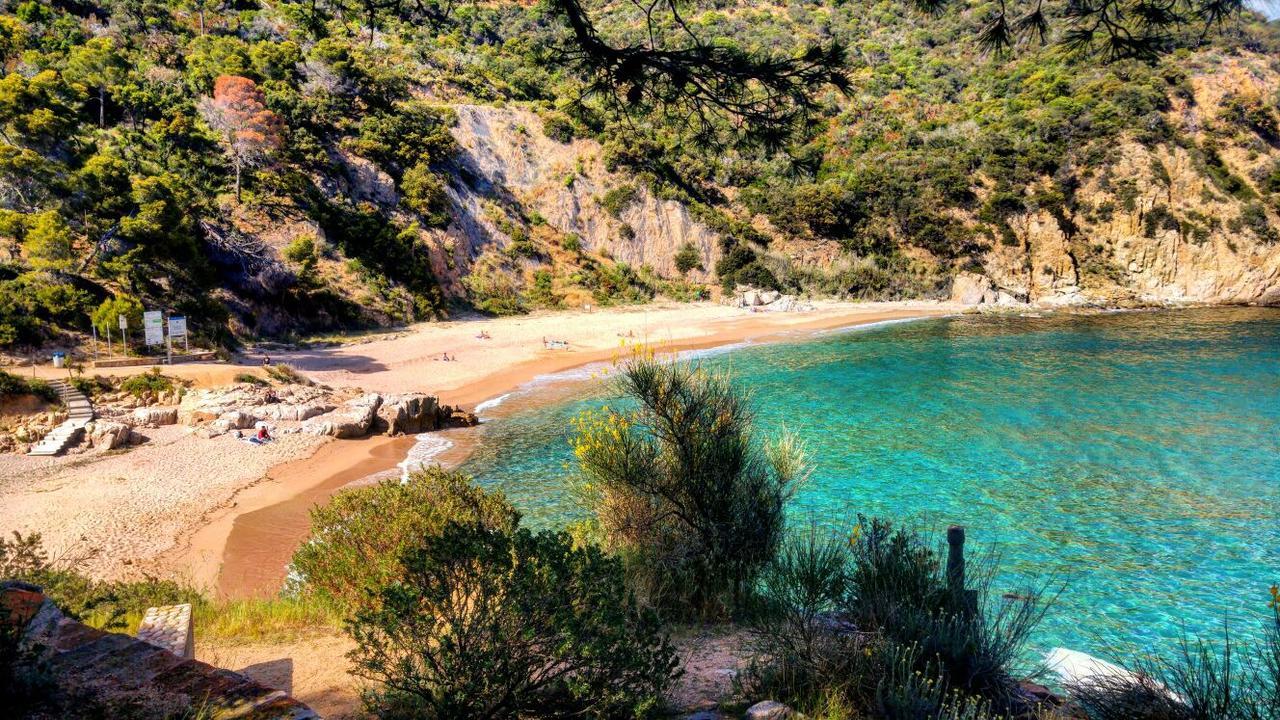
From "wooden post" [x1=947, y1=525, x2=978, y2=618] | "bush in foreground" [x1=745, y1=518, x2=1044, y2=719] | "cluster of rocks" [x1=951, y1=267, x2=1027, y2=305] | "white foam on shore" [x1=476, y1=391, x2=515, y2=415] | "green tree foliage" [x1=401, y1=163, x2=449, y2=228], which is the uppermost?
"green tree foliage" [x1=401, y1=163, x2=449, y2=228]

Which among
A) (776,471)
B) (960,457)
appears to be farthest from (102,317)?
(960,457)

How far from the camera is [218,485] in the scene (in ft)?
41.0

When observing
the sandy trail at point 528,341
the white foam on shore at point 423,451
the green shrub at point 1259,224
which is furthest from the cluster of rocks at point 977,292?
the white foam on shore at point 423,451

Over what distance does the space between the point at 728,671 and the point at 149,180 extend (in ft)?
86.2

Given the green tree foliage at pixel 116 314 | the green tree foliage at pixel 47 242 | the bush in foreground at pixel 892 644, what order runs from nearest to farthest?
the bush in foreground at pixel 892 644, the green tree foliage at pixel 116 314, the green tree foliage at pixel 47 242

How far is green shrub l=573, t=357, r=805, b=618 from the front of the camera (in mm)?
6316

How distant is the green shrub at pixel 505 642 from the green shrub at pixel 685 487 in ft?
8.82

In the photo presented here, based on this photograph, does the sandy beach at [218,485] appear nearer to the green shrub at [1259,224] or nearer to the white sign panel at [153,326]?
the white sign panel at [153,326]

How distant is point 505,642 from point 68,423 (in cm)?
1613

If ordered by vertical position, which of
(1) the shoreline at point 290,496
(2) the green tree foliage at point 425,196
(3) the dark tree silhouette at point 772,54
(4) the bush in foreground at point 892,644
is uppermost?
(2) the green tree foliage at point 425,196

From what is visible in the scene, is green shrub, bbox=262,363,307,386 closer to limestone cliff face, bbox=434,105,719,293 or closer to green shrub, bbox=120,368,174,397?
green shrub, bbox=120,368,174,397

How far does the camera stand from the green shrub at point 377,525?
19.4 ft

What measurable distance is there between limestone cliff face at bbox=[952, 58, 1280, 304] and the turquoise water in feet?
57.0

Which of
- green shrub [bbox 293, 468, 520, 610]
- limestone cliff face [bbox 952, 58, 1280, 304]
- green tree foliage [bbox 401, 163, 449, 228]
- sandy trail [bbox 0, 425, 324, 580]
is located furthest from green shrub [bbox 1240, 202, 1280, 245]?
sandy trail [bbox 0, 425, 324, 580]
